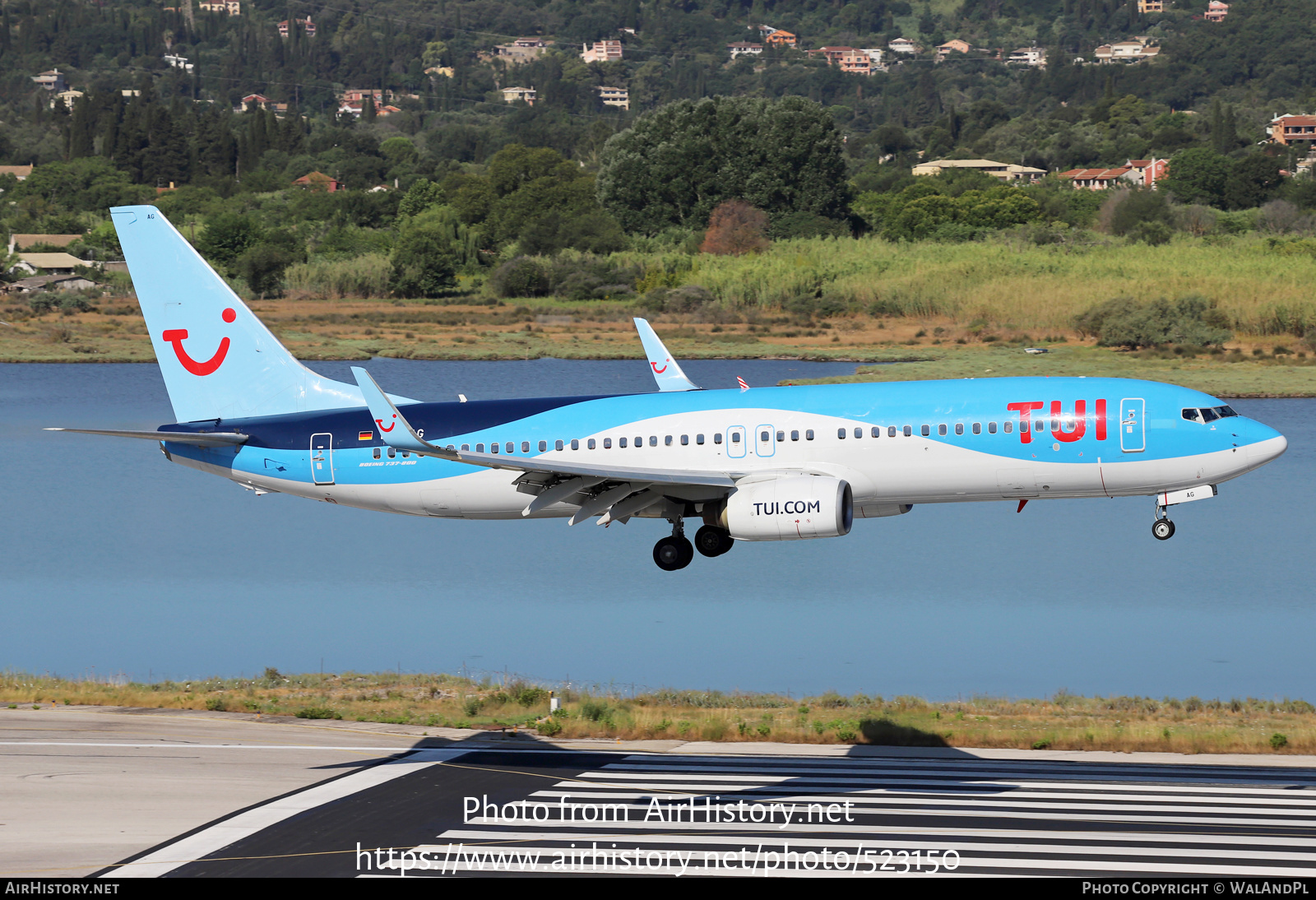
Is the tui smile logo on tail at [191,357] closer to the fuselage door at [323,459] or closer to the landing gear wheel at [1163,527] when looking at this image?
the fuselage door at [323,459]

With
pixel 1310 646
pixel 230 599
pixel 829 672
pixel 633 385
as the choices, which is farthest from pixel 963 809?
pixel 633 385

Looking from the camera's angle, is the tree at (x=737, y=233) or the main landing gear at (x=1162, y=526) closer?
the main landing gear at (x=1162, y=526)

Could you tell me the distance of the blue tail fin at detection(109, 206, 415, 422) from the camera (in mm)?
52406

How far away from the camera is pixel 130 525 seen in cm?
8556

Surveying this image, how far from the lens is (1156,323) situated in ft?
413

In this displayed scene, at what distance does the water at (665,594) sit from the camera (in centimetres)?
6162

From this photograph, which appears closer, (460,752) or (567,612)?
(460,752)

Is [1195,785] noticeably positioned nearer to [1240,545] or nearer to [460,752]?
[460,752]

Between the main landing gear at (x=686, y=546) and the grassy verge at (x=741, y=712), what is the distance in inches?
210

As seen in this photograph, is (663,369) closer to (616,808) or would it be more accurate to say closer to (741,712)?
(741,712)

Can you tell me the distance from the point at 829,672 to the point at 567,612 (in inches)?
536

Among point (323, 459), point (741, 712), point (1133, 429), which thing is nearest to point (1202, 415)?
point (1133, 429)

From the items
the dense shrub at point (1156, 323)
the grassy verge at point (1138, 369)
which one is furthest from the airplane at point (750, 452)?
the dense shrub at point (1156, 323)

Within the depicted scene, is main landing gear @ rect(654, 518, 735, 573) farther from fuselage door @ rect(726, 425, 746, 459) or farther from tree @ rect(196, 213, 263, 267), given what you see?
tree @ rect(196, 213, 263, 267)
